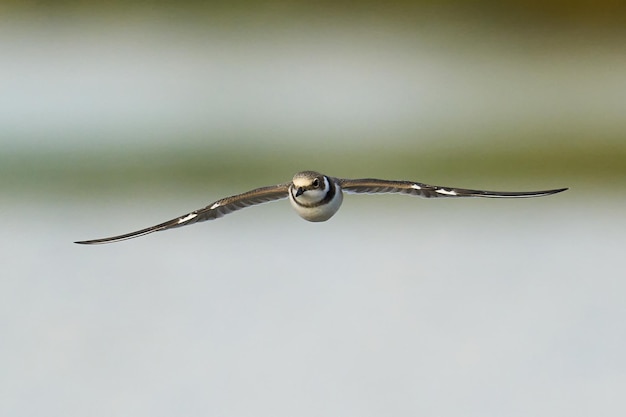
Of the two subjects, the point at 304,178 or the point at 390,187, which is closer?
the point at 304,178

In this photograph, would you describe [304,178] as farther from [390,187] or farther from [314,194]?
[390,187]

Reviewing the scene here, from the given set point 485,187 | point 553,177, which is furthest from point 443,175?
point 553,177

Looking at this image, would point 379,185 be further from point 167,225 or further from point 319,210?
point 167,225

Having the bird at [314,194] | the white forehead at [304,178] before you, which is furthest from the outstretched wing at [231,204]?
the white forehead at [304,178]

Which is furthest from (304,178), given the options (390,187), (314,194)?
(390,187)

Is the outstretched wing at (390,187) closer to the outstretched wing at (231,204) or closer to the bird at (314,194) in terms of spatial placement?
the bird at (314,194)

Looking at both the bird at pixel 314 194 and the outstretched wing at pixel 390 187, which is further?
the outstretched wing at pixel 390 187

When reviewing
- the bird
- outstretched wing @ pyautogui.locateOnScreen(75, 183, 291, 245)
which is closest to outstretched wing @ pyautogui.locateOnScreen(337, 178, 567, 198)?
the bird

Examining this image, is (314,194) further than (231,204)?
No
